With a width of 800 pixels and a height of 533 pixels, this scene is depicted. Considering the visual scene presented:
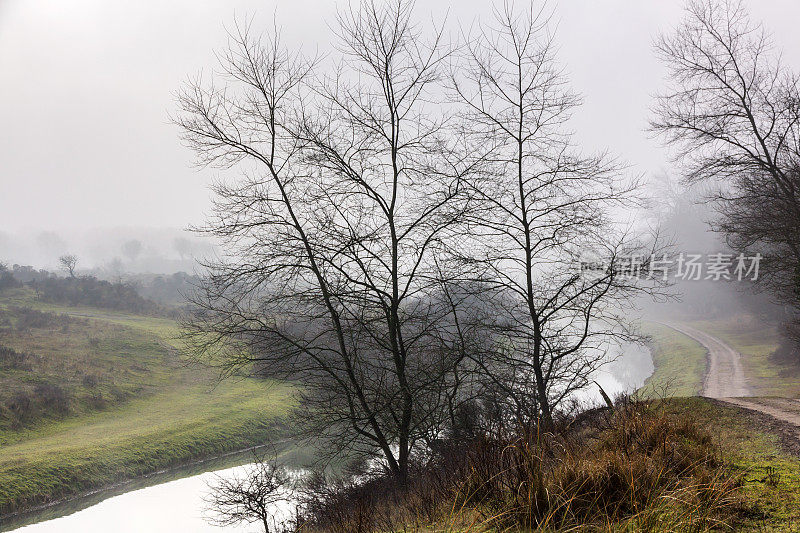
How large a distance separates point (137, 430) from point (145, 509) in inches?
420

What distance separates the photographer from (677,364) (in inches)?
1485

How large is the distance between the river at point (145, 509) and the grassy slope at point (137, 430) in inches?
44.0

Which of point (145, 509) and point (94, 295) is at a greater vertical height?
point (94, 295)

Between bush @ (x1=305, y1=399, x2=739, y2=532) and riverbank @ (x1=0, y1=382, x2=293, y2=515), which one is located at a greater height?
bush @ (x1=305, y1=399, x2=739, y2=532)

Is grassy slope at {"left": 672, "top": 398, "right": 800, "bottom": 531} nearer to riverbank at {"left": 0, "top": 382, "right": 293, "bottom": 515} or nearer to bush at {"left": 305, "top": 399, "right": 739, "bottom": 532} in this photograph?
bush at {"left": 305, "top": 399, "right": 739, "bottom": 532}

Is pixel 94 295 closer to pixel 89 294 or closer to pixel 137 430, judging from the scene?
pixel 89 294

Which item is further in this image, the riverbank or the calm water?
the riverbank

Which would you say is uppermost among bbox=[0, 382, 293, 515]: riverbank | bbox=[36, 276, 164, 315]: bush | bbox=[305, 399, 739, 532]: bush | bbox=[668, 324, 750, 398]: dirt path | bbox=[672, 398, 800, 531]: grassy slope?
bbox=[36, 276, 164, 315]: bush

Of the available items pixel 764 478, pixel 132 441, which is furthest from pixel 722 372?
pixel 132 441

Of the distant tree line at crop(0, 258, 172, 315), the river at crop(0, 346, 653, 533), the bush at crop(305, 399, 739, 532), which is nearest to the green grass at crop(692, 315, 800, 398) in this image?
the river at crop(0, 346, 653, 533)

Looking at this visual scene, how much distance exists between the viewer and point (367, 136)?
1201cm

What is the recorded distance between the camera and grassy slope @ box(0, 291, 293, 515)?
25.5 m

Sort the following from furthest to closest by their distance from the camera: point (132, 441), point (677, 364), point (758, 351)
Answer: point (677, 364) → point (758, 351) → point (132, 441)

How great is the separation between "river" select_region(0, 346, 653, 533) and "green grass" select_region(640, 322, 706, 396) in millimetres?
6464
